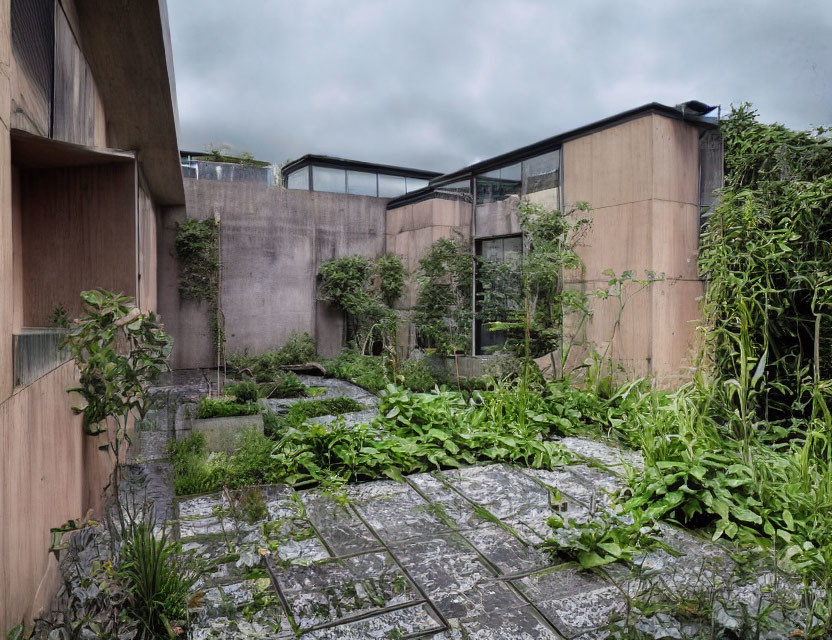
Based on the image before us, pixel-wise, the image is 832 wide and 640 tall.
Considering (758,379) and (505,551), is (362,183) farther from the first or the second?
(505,551)

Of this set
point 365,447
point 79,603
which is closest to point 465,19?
point 365,447

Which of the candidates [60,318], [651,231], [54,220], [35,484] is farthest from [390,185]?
[35,484]

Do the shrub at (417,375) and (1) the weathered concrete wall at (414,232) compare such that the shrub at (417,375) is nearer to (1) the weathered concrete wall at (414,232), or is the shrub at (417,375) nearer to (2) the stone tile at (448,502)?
(1) the weathered concrete wall at (414,232)

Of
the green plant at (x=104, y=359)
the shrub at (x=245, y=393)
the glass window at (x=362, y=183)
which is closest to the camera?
the green plant at (x=104, y=359)

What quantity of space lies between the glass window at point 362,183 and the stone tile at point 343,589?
10079mm

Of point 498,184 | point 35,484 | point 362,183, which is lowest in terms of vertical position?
point 35,484

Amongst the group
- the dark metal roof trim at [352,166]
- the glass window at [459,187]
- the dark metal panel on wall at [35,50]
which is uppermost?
the dark metal roof trim at [352,166]

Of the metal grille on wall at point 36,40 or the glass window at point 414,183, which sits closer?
the metal grille on wall at point 36,40

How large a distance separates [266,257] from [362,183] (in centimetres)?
317

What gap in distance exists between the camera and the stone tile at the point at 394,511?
3123 mm

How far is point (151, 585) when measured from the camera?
200 centimetres

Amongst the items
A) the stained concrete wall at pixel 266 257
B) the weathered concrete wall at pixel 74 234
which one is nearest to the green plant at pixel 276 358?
the stained concrete wall at pixel 266 257

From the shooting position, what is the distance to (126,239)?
300cm

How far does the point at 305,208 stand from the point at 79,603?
9.49m
